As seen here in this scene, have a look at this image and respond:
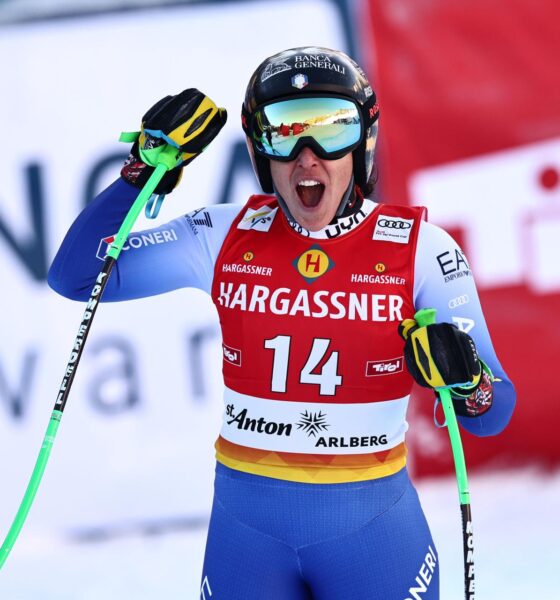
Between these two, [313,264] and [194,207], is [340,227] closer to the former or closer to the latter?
[313,264]

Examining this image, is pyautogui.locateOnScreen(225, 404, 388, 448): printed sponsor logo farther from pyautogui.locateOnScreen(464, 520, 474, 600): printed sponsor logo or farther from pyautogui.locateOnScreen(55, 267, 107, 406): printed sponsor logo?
pyautogui.locateOnScreen(55, 267, 107, 406): printed sponsor logo

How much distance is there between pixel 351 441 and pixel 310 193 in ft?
1.73

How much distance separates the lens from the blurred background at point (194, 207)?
495 cm

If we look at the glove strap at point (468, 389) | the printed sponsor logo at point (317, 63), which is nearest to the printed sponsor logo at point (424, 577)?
the glove strap at point (468, 389)

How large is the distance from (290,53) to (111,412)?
2.78 meters

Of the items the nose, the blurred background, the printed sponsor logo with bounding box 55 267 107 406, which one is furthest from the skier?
the blurred background

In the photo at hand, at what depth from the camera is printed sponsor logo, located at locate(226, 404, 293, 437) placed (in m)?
2.45

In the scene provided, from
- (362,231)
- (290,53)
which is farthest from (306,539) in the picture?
(290,53)

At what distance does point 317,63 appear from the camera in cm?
245

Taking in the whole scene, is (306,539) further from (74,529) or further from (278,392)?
(74,529)

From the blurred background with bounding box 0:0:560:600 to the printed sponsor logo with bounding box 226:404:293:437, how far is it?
237cm

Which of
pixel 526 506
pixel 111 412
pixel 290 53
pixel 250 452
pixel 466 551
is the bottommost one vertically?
pixel 526 506

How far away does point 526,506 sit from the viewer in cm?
507

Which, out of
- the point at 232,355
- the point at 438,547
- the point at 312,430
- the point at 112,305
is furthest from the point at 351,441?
the point at 112,305
